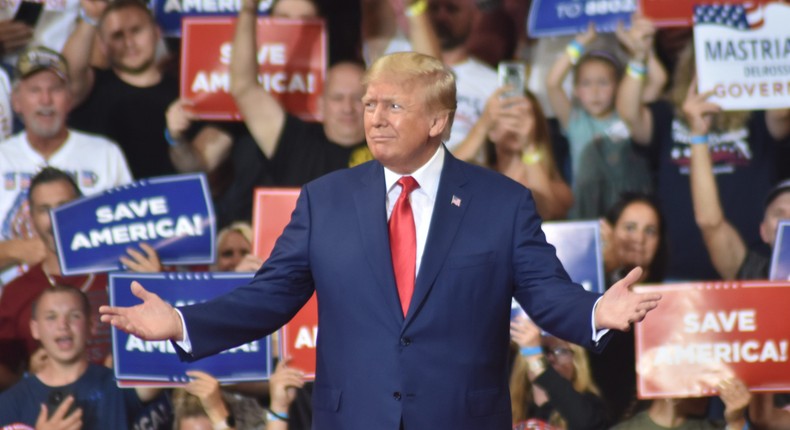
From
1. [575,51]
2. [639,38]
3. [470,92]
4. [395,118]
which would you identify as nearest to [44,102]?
[470,92]

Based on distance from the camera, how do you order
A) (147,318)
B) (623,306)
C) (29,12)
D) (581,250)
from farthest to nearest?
(29,12), (581,250), (147,318), (623,306)

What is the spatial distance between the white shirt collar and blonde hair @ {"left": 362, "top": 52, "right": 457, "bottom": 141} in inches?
4.9

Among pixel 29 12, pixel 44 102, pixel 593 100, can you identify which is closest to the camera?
pixel 44 102

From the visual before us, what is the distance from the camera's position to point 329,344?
268 cm

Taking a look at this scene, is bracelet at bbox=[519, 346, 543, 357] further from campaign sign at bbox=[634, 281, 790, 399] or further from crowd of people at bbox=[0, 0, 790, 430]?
campaign sign at bbox=[634, 281, 790, 399]

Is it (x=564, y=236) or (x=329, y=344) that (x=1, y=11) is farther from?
(x=329, y=344)

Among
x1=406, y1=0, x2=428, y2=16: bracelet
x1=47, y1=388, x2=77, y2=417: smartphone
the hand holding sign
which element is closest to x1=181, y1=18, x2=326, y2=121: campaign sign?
x1=406, y1=0, x2=428, y2=16: bracelet

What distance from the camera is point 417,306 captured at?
260 cm

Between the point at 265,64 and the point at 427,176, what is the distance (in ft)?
9.27

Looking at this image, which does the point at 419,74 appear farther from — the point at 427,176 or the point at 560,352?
the point at 560,352

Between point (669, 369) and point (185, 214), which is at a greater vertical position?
point (185, 214)

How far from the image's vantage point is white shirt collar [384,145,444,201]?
2.71 m

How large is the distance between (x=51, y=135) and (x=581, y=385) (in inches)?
92.9

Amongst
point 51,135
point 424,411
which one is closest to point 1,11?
point 51,135
